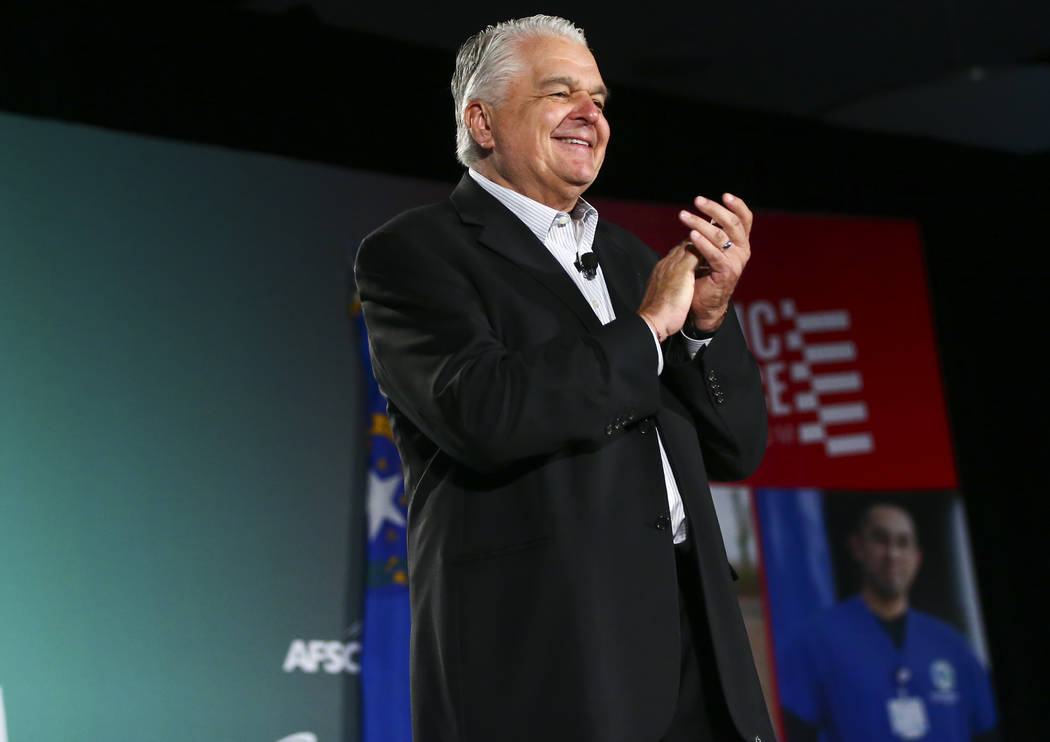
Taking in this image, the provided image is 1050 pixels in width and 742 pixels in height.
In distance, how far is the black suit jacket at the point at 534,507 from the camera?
1.41m

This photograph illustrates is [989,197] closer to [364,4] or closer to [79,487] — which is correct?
[364,4]

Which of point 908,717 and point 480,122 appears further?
point 908,717

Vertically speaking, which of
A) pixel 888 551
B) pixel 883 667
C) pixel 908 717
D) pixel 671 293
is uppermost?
pixel 671 293

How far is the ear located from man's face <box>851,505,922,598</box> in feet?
11.6

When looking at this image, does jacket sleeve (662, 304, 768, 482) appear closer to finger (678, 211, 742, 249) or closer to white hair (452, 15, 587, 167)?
finger (678, 211, 742, 249)

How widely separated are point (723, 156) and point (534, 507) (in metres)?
3.98

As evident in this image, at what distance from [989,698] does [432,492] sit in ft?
13.6

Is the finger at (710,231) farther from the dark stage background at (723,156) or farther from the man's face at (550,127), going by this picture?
the dark stage background at (723,156)

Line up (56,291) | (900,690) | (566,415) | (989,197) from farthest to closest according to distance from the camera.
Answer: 1. (989,197)
2. (900,690)
3. (56,291)
4. (566,415)

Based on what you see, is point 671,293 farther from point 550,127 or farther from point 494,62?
point 494,62

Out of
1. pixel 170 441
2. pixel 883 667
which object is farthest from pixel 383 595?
pixel 883 667

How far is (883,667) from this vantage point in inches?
189

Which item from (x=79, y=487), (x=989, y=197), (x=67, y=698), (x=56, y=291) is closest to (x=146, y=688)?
(x=67, y=698)

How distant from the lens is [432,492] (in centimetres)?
153
